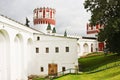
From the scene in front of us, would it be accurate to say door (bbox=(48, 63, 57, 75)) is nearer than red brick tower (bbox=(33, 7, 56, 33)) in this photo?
Yes

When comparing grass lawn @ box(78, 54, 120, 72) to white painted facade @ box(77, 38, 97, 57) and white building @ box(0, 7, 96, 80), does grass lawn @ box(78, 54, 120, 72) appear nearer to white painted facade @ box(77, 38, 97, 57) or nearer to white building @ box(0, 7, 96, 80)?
white building @ box(0, 7, 96, 80)

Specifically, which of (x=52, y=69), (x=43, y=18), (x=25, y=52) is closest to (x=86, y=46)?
(x=43, y=18)

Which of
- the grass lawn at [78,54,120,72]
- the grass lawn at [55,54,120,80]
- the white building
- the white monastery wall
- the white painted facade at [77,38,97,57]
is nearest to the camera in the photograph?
the grass lawn at [55,54,120,80]

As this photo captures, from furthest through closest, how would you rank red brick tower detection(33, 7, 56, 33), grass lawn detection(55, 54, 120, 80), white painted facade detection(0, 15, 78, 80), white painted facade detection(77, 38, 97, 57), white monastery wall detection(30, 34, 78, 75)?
1. white painted facade detection(77, 38, 97, 57)
2. red brick tower detection(33, 7, 56, 33)
3. white monastery wall detection(30, 34, 78, 75)
4. white painted facade detection(0, 15, 78, 80)
5. grass lawn detection(55, 54, 120, 80)

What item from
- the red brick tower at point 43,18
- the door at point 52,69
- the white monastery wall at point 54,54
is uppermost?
the red brick tower at point 43,18

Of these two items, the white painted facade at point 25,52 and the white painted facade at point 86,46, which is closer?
the white painted facade at point 25,52

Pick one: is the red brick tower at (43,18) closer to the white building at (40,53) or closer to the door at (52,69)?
the white building at (40,53)

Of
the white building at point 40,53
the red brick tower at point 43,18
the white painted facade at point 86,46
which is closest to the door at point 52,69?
the white building at point 40,53

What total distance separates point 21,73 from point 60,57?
21.1 feet

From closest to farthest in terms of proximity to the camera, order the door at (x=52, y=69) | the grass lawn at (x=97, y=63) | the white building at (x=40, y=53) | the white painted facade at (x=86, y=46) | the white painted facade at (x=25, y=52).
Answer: the white painted facade at (x=25, y=52) → the white building at (x=40, y=53) → the door at (x=52, y=69) → the grass lawn at (x=97, y=63) → the white painted facade at (x=86, y=46)

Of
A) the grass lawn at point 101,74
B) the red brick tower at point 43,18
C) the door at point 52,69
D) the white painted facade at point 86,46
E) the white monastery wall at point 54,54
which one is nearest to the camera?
the grass lawn at point 101,74

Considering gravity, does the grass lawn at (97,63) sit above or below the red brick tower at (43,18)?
below

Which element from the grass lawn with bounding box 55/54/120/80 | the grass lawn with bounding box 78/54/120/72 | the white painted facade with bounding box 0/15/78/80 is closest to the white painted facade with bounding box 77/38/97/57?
the grass lawn with bounding box 78/54/120/72

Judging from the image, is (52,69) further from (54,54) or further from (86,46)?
(86,46)
